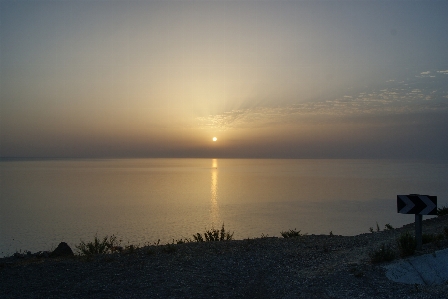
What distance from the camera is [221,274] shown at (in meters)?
8.69

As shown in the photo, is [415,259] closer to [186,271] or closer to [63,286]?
[186,271]

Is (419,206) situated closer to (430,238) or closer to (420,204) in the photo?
(420,204)

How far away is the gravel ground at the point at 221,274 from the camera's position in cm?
752

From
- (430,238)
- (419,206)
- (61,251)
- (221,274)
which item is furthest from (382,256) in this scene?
(61,251)

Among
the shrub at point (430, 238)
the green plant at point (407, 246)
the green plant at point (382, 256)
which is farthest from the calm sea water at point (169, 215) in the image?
the green plant at point (382, 256)

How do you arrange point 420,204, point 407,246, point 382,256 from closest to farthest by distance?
point 382,256, point 407,246, point 420,204

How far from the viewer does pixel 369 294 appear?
707 centimetres

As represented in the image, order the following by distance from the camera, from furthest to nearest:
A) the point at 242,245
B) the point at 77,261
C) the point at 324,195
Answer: the point at 324,195
the point at 242,245
the point at 77,261

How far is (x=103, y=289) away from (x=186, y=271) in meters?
1.75

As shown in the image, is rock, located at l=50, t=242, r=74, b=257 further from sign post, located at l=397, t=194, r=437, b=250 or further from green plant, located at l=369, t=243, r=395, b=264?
sign post, located at l=397, t=194, r=437, b=250

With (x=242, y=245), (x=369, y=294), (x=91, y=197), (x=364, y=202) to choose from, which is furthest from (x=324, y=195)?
(x=369, y=294)

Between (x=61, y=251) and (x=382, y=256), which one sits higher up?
(x=382, y=256)

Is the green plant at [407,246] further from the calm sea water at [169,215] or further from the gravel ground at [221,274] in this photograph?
the calm sea water at [169,215]

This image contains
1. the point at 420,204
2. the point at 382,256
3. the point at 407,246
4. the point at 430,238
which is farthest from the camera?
the point at 430,238
